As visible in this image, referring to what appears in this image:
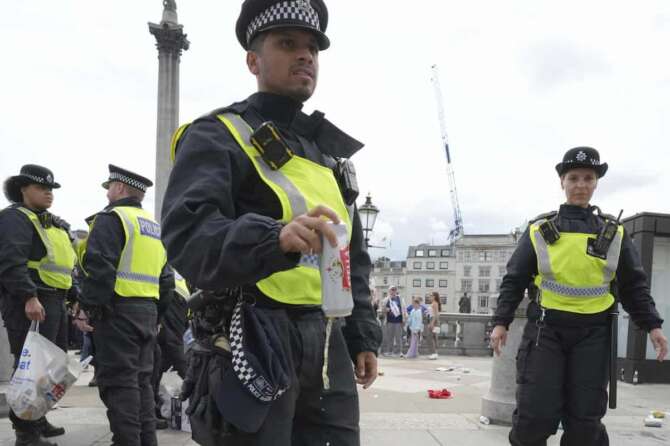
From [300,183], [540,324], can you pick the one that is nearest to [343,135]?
[300,183]

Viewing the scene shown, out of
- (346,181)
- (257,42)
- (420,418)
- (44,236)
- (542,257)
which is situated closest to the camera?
(257,42)

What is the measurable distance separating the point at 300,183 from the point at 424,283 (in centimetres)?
12079

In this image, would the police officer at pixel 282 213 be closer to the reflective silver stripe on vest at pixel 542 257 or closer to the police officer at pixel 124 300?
the reflective silver stripe on vest at pixel 542 257

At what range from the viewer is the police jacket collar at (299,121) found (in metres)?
2.01

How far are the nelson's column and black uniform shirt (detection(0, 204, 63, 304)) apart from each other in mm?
17698

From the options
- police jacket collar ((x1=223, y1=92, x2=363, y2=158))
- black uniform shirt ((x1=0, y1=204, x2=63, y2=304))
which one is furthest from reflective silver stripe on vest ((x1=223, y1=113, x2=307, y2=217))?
black uniform shirt ((x1=0, y1=204, x2=63, y2=304))

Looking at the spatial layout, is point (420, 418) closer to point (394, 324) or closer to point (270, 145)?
point (270, 145)

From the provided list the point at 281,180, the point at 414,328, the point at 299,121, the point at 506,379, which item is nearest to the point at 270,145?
the point at 281,180

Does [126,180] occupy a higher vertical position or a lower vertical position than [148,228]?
higher

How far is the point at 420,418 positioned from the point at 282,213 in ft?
15.9

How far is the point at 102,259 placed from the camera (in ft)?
13.2

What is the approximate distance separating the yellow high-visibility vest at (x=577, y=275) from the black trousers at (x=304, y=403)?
91.7 inches

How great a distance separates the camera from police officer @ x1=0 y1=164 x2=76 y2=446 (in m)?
4.50

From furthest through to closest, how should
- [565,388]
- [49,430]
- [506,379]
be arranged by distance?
[506,379] → [49,430] → [565,388]
